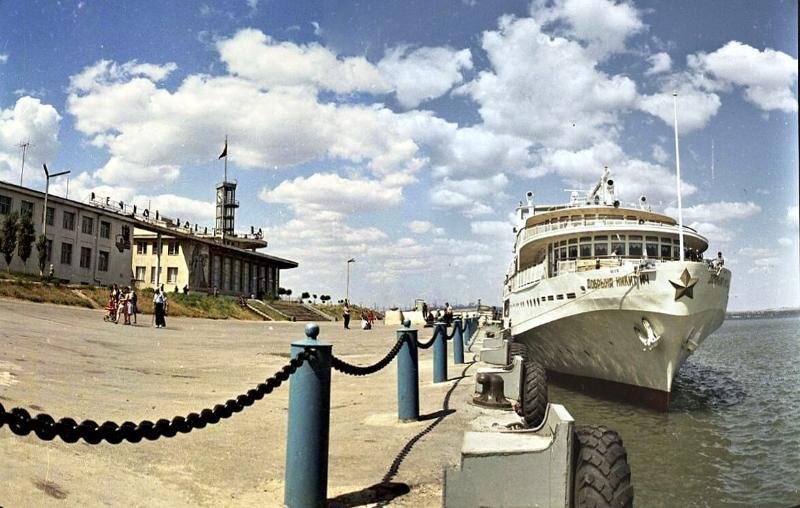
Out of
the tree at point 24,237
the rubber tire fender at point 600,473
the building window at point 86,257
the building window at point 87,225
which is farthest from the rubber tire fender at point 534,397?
the building window at point 87,225

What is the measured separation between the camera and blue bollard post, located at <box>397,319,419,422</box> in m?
5.78

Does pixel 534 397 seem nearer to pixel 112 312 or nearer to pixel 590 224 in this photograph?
pixel 590 224

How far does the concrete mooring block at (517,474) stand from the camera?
2451mm

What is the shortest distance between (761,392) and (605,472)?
18103 mm

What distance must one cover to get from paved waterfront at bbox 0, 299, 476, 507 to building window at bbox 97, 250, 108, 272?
30930 mm

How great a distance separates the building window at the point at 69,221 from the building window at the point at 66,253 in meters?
1.15

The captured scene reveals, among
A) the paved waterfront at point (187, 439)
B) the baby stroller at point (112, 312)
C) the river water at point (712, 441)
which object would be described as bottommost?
the river water at point (712, 441)

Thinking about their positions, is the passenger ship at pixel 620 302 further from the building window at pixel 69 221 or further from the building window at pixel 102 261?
the building window at pixel 102 261

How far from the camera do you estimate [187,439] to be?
192 inches

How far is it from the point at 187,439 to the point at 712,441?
9720 millimetres

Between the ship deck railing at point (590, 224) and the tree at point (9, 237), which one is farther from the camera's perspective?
the tree at point (9, 237)

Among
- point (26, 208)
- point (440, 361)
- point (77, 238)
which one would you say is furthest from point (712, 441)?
point (77, 238)

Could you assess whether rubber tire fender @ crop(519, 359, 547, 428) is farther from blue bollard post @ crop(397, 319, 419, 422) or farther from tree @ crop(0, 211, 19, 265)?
tree @ crop(0, 211, 19, 265)

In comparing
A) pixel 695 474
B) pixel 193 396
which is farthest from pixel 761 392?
pixel 193 396
